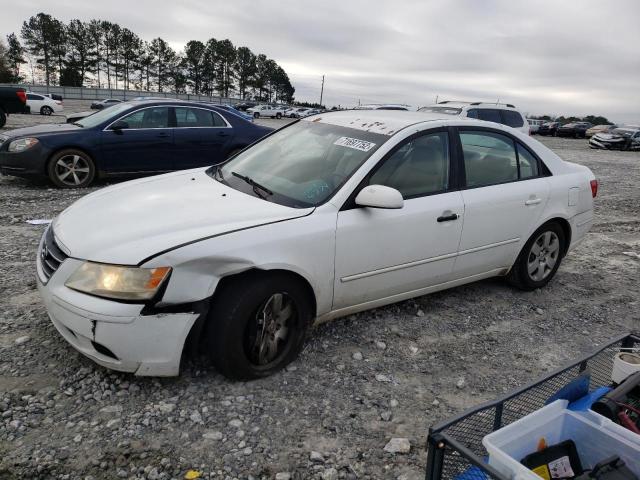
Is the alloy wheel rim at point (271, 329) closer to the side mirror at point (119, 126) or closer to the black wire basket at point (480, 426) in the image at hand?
the black wire basket at point (480, 426)

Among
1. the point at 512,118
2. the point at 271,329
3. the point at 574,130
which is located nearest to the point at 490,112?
the point at 512,118

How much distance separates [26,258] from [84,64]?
263 ft

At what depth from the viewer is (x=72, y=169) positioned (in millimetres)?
7590

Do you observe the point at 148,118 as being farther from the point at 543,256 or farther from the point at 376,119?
the point at 543,256

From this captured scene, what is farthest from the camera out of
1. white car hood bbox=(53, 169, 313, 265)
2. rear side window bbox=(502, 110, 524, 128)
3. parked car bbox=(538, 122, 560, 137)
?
parked car bbox=(538, 122, 560, 137)

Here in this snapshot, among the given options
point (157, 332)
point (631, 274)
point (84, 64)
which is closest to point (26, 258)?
point (157, 332)

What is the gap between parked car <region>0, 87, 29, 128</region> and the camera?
15516 mm

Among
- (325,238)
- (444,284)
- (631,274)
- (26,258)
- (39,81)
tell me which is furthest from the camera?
(39,81)

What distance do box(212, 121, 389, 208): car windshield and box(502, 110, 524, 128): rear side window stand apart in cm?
973

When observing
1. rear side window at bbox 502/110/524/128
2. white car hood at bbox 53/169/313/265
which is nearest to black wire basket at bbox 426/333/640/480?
white car hood at bbox 53/169/313/265

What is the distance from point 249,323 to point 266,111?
4915 cm

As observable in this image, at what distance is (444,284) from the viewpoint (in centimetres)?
387

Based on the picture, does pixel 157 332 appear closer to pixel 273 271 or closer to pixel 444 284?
pixel 273 271

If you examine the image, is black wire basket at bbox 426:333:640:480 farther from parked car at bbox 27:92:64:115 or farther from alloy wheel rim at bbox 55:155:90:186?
parked car at bbox 27:92:64:115
